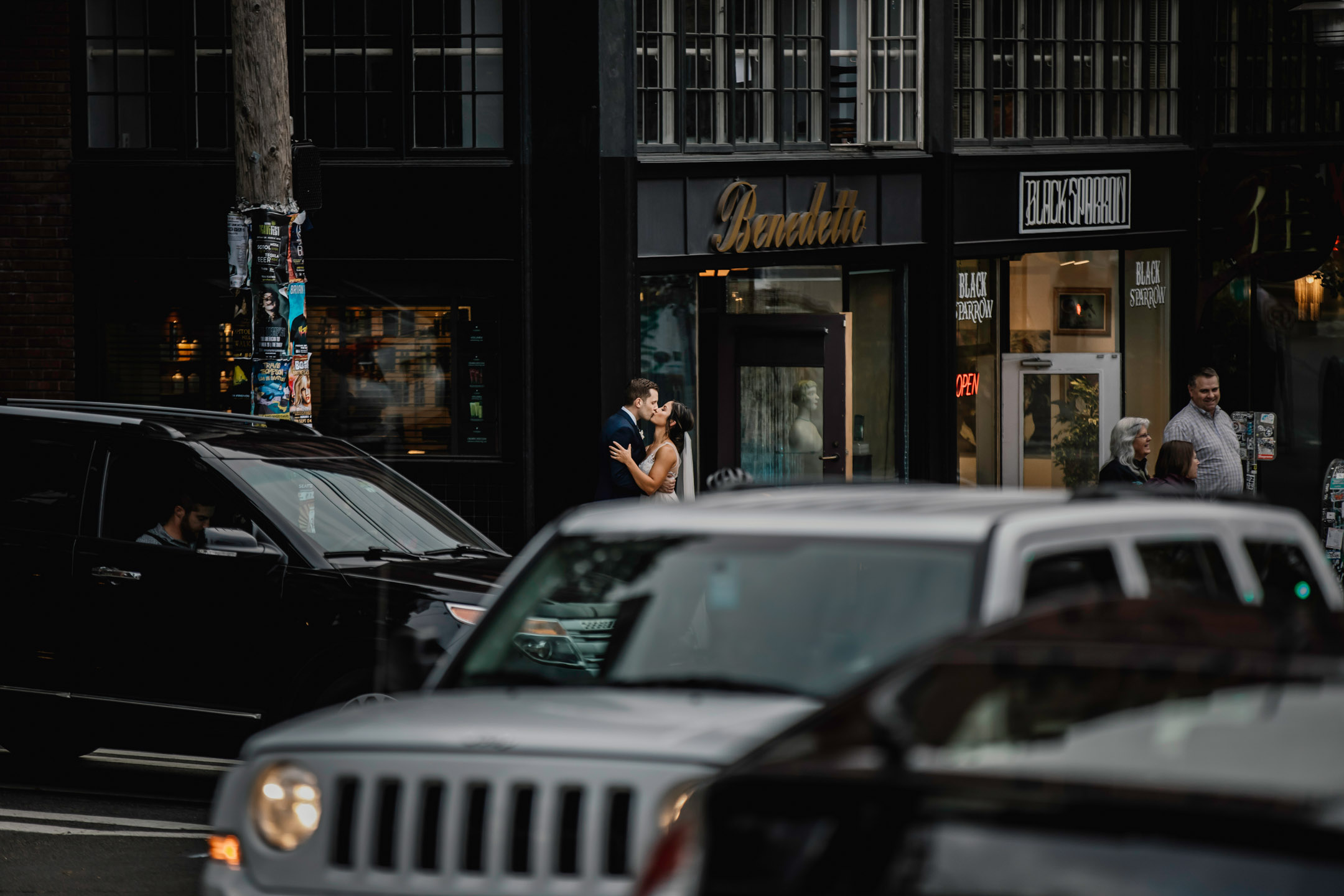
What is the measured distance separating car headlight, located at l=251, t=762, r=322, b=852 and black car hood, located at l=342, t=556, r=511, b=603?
12.6ft

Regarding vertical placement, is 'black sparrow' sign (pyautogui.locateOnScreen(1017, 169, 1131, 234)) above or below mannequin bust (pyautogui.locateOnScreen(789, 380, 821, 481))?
above

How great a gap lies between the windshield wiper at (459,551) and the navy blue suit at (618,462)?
2592mm

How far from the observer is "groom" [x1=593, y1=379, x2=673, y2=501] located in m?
11.9

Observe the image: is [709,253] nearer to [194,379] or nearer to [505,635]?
[194,379]

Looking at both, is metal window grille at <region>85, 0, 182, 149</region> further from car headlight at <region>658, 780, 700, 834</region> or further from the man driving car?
car headlight at <region>658, 780, 700, 834</region>

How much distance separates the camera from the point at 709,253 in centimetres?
1605

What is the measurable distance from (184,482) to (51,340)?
8.48 meters

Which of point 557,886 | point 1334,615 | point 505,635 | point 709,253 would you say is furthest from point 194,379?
point 1334,615

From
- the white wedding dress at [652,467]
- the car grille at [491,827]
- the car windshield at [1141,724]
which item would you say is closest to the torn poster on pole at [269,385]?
the white wedding dress at [652,467]

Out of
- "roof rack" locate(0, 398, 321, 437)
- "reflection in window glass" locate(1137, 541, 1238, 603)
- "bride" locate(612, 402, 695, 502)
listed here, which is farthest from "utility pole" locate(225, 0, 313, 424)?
"reflection in window glass" locate(1137, 541, 1238, 603)

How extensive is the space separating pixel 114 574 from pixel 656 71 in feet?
29.3

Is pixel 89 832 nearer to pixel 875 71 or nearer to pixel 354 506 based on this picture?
pixel 354 506

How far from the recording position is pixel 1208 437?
40.4 ft

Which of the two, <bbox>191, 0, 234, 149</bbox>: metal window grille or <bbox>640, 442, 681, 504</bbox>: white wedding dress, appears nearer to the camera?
<bbox>640, 442, 681, 504</bbox>: white wedding dress
